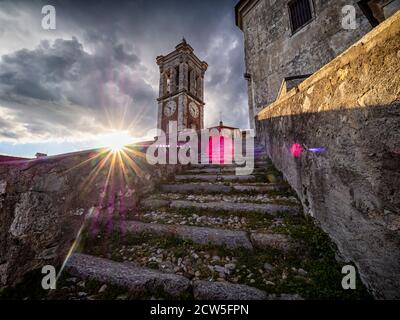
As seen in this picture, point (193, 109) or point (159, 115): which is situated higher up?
point (193, 109)

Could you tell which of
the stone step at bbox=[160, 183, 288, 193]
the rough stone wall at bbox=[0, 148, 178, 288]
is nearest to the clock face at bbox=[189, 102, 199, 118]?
the stone step at bbox=[160, 183, 288, 193]

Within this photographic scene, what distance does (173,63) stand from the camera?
22250 millimetres

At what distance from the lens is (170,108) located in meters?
21.3

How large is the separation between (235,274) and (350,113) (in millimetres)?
1882

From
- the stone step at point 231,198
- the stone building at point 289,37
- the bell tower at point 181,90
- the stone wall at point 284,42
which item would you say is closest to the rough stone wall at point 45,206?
the stone step at point 231,198

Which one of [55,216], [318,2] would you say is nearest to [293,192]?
[55,216]

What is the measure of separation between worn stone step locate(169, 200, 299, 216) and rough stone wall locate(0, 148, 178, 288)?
3.94ft

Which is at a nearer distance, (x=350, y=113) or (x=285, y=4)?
(x=350, y=113)

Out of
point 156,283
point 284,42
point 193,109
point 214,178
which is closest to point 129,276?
point 156,283

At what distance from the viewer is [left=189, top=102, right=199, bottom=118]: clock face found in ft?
71.0

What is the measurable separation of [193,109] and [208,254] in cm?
2147

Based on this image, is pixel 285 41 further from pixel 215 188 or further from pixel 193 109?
pixel 193 109

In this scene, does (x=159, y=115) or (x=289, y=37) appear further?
(x=159, y=115)
